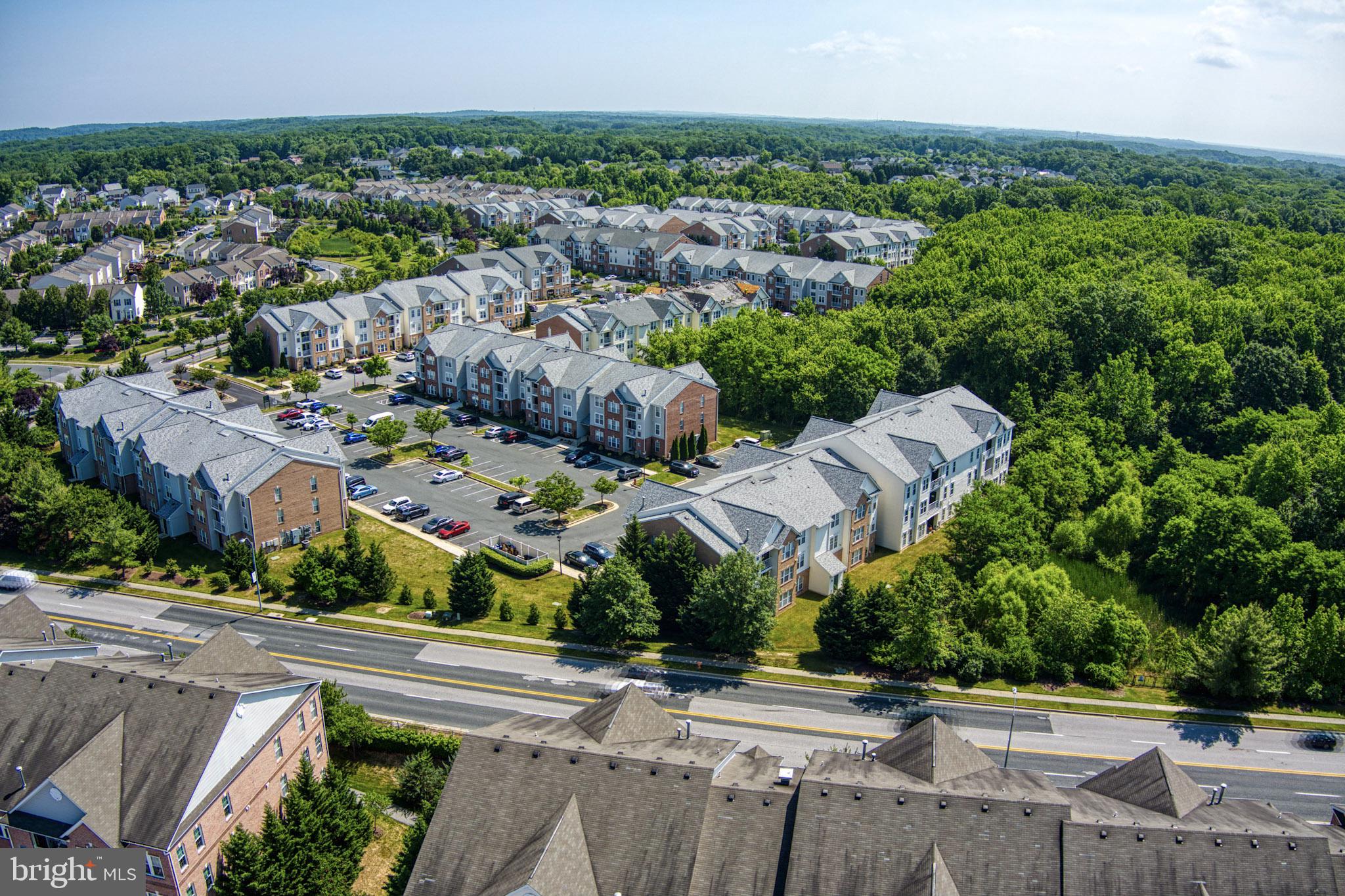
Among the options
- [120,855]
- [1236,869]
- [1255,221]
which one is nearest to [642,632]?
[120,855]

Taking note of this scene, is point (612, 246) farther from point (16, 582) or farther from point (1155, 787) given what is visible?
point (1155, 787)

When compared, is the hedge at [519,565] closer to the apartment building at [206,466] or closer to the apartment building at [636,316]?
the apartment building at [206,466]

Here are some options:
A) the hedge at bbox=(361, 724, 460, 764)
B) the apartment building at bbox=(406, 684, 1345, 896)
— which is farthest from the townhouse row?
the apartment building at bbox=(406, 684, 1345, 896)

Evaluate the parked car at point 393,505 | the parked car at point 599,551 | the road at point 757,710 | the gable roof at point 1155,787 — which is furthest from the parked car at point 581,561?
the gable roof at point 1155,787

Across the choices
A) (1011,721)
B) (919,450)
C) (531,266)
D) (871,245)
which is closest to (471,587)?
(1011,721)

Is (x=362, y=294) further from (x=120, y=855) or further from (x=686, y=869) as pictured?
(x=686, y=869)
